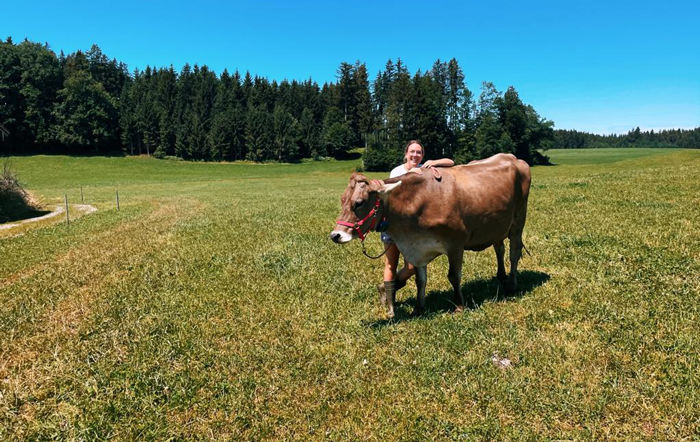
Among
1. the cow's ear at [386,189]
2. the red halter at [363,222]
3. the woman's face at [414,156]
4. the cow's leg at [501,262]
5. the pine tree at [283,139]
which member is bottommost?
the cow's leg at [501,262]

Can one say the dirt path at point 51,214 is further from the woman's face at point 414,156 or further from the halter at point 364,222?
the woman's face at point 414,156

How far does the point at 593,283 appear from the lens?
673 cm

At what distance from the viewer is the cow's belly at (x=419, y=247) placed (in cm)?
571

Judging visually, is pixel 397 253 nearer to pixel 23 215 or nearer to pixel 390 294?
pixel 390 294

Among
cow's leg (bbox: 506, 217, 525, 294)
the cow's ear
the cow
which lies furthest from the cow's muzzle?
cow's leg (bbox: 506, 217, 525, 294)

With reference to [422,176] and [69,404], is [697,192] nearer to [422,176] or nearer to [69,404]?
[422,176]

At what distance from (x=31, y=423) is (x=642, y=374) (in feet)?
20.9

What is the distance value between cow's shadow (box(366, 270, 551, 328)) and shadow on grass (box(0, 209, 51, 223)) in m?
20.6

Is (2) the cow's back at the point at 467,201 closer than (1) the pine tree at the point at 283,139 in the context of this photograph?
Yes

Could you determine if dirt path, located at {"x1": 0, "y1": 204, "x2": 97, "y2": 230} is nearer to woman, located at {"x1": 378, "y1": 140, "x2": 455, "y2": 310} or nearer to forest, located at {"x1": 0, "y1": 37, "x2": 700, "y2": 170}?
woman, located at {"x1": 378, "y1": 140, "x2": 455, "y2": 310}

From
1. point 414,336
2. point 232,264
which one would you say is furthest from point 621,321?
point 232,264

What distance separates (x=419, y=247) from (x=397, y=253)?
67 cm

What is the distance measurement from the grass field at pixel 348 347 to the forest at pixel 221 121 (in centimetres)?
7368

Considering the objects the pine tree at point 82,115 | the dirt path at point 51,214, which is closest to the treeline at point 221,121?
the pine tree at point 82,115
